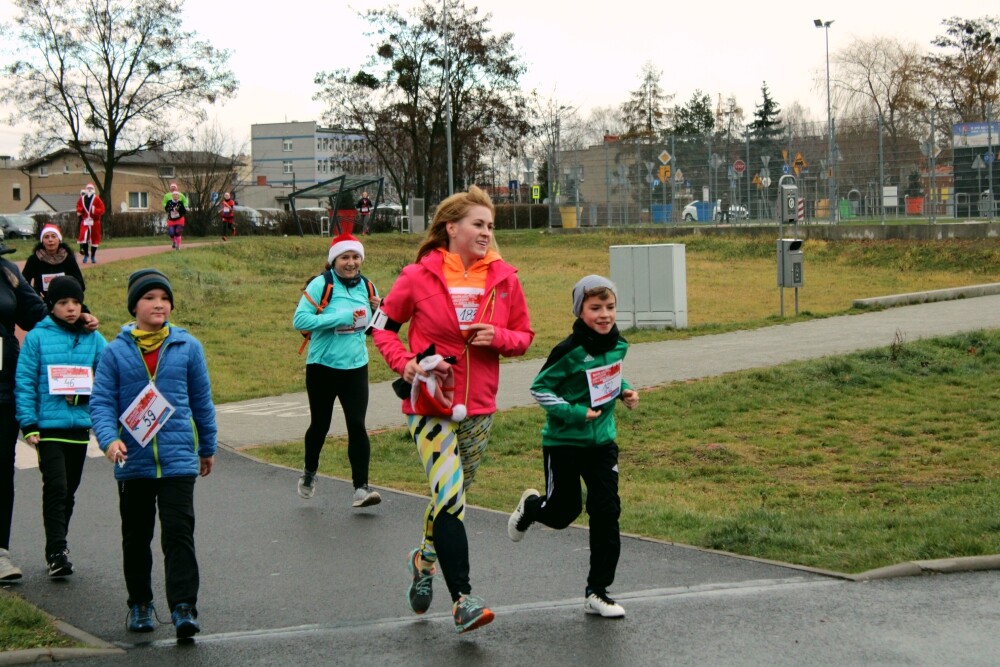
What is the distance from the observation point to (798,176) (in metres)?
38.1

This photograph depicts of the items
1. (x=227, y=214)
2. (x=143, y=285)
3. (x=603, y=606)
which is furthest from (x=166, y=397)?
(x=227, y=214)

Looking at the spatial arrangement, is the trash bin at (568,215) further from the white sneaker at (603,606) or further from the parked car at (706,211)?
the white sneaker at (603,606)

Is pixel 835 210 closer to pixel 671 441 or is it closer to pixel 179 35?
pixel 671 441

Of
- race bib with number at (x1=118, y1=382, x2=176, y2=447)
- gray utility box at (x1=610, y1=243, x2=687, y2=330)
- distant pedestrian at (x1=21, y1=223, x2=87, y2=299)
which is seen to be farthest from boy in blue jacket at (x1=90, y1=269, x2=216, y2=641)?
gray utility box at (x1=610, y1=243, x2=687, y2=330)

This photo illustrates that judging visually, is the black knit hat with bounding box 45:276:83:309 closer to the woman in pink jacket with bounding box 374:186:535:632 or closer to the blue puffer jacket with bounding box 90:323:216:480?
the blue puffer jacket with bounding box 90:323:216:480

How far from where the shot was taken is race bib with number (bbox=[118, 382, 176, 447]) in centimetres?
536

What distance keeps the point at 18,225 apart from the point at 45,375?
57.2 m

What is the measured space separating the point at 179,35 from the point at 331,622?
2184 inches

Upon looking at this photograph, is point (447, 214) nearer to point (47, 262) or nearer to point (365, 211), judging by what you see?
point (47, 262)

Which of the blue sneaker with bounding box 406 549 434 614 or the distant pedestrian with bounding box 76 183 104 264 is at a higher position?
the distant pedestrian with bounding box 76 183 104 264

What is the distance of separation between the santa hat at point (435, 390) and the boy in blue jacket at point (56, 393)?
2.28 m

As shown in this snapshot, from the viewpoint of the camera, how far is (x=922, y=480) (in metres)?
9.06

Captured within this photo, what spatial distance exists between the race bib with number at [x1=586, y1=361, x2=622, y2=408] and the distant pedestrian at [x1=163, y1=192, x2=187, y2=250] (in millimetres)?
27666

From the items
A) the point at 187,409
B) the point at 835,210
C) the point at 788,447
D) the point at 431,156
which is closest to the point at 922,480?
the point at 788,447
